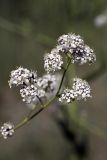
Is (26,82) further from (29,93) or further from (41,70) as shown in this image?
(41,70)

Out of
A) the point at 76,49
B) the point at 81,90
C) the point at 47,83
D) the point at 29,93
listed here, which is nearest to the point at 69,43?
the point at 76,49

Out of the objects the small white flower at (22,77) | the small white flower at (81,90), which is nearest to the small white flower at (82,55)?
the small white flower at (81,90)

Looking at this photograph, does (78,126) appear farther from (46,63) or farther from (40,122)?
(40,122)

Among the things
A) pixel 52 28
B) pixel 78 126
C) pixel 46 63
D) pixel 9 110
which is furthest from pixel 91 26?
pixel 9 110

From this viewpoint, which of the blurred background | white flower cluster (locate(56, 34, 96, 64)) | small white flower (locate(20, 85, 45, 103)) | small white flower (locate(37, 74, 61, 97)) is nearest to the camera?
white flower cluster (locate(56, 34, 96, 64))

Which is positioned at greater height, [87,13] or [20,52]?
[20,52]

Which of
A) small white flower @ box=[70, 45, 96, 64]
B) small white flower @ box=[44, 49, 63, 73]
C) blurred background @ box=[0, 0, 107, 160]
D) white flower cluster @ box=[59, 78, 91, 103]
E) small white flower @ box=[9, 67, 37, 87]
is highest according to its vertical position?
blurred background @ box=[0, 0, 107, 160]

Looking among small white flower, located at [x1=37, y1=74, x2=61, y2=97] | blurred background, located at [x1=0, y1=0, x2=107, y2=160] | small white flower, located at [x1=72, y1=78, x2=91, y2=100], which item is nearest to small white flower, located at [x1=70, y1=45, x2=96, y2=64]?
small white flower, located at [x1=72, y1=78, x2=91, y2=100]

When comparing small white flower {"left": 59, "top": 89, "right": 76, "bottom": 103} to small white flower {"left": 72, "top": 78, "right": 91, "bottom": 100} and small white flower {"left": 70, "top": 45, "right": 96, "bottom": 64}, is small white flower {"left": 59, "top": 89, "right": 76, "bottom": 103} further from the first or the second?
small white flower {"left": 70, "top": 45, "right": 96, "bottom": 64}
